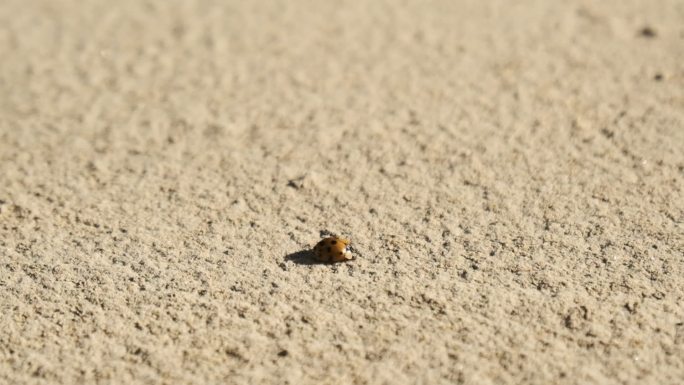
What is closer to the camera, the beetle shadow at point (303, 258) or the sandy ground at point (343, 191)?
the sandy ground at point (343, 191)

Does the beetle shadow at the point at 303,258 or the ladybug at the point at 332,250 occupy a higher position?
the ladybug at the point at 332,250

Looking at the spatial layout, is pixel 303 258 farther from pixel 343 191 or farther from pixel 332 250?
pixel 343 191

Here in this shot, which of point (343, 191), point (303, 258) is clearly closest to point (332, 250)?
point (303, 258)

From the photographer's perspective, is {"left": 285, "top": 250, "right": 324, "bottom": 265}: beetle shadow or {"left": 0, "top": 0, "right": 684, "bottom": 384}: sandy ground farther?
{"left": 285, "top": 250, "right": 324, "bottom": 265}: beetle shadow

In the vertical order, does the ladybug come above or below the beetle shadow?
above
